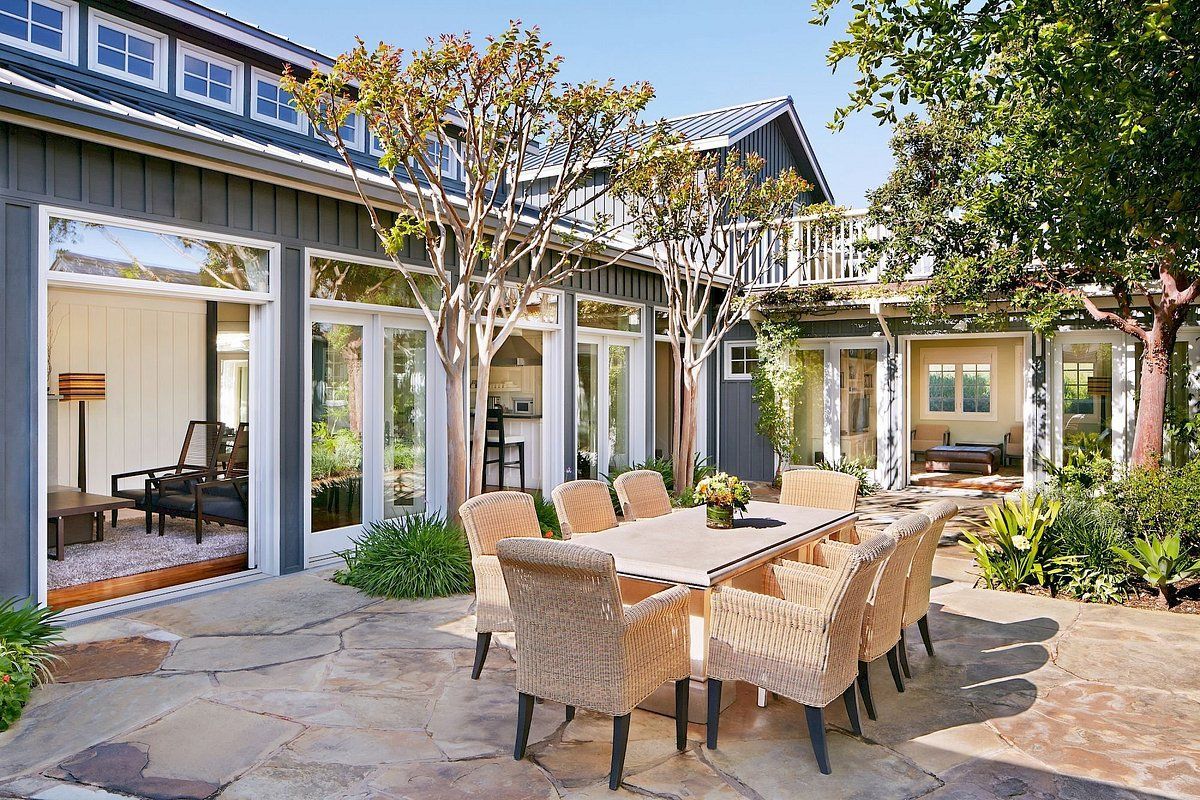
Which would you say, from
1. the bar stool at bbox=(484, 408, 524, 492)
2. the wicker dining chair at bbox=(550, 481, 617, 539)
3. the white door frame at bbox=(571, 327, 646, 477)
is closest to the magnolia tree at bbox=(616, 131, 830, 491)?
the white door frame at bbox=(571, 327, 646, 477)

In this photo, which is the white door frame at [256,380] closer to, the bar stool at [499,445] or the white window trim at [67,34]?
the white window trim at [67,34]

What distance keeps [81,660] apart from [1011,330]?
10379 mm

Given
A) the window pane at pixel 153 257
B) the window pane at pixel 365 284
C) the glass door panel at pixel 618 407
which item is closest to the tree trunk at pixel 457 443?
the window pane at pixel 365 284

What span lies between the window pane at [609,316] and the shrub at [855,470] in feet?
11.2

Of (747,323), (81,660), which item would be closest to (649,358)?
(747,323)

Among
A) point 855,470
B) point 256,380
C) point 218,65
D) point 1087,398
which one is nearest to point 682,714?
point 256,380

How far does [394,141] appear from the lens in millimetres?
5141

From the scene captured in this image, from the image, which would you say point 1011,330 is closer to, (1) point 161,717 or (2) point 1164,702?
(2) point 1164,702

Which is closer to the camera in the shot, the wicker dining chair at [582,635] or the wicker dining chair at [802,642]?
the wicker dining chair at [582,635]

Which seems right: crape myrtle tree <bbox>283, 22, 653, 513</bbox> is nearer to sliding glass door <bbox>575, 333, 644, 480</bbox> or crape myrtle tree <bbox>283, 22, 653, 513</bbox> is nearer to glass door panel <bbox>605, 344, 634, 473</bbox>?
sliding glass door <bbox>575, 333, 644, 480</bbox>

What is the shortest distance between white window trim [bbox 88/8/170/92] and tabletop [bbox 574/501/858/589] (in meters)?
6.11

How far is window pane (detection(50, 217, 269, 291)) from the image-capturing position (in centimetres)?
461

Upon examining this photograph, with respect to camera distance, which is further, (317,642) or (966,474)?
(966,474)

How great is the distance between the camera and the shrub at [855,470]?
1074cm
